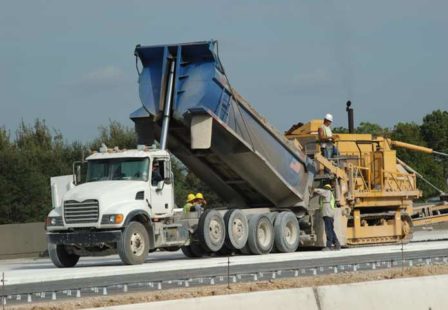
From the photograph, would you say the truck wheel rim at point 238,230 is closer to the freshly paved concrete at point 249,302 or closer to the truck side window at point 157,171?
the truck side window at point 157,171

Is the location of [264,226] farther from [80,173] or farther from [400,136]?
[400,136]

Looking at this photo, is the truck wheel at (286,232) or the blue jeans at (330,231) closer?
the truck wheel at (286,232)

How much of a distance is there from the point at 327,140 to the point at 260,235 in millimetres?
3607

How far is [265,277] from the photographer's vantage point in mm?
17500

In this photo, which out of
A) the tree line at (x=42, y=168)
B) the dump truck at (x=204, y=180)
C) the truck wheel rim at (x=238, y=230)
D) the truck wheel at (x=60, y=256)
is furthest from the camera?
the tree line at (x=42, y=168)

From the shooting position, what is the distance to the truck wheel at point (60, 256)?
22.4 m

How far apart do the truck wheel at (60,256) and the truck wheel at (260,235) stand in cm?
438

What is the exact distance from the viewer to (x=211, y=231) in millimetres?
23672

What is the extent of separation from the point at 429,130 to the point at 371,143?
211 ft

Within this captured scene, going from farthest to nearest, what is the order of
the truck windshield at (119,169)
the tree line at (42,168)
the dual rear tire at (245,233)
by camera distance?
the tree line at (42,168) < the dual rear tire at (245,233) < the truck windshield at (119,169)

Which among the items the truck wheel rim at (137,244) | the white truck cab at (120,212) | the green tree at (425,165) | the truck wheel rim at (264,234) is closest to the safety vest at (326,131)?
the truck wheel rim at (264,234)

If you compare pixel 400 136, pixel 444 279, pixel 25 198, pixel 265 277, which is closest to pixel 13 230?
pixel 25 198

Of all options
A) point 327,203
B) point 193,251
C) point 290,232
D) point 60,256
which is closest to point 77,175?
point 60,256

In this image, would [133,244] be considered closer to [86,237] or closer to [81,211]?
[86,237]
